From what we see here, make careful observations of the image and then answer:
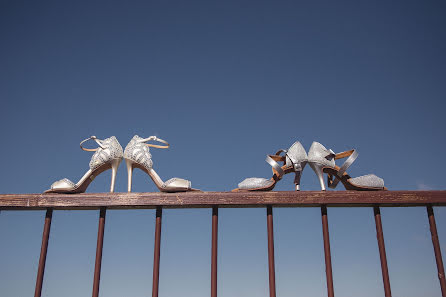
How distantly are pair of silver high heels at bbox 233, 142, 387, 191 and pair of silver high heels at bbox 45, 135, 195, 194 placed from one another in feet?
1.85

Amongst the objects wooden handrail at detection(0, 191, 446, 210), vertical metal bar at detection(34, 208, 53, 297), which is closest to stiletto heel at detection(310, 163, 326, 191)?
wooden handrail at detection(0, 191, 446, 210)

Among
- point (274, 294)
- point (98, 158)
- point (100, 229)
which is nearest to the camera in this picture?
point (274, 294)

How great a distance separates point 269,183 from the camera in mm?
2881

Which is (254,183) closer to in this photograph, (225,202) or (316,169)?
(225,202)

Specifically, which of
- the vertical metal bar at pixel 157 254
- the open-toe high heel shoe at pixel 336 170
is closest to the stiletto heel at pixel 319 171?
the open-toe high heel shoe at pixel 336 170

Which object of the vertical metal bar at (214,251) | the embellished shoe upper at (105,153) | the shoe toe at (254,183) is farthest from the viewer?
the embellished shoe upper at (105,153)

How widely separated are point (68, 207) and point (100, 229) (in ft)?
1.03

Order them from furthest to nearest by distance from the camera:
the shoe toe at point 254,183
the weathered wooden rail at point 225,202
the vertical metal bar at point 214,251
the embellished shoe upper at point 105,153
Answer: the embellished shoe upper at point 105,153, the shoe toe at point 254,183, the weathered wooden rail at point 225,202, the vertical metal bar at point 214,251

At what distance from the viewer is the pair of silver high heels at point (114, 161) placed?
2.87 m

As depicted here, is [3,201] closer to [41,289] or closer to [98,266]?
[41,289]

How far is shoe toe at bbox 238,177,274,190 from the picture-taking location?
9.31ft

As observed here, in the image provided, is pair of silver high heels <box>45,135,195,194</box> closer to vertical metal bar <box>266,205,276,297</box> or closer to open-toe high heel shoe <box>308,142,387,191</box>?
vertical metal bar <box>266,205,276,297</box>

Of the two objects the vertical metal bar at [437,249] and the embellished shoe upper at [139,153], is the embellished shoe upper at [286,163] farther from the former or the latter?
the vertical metal bar at [437,249]

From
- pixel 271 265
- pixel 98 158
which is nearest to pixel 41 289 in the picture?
pixel 98 158
